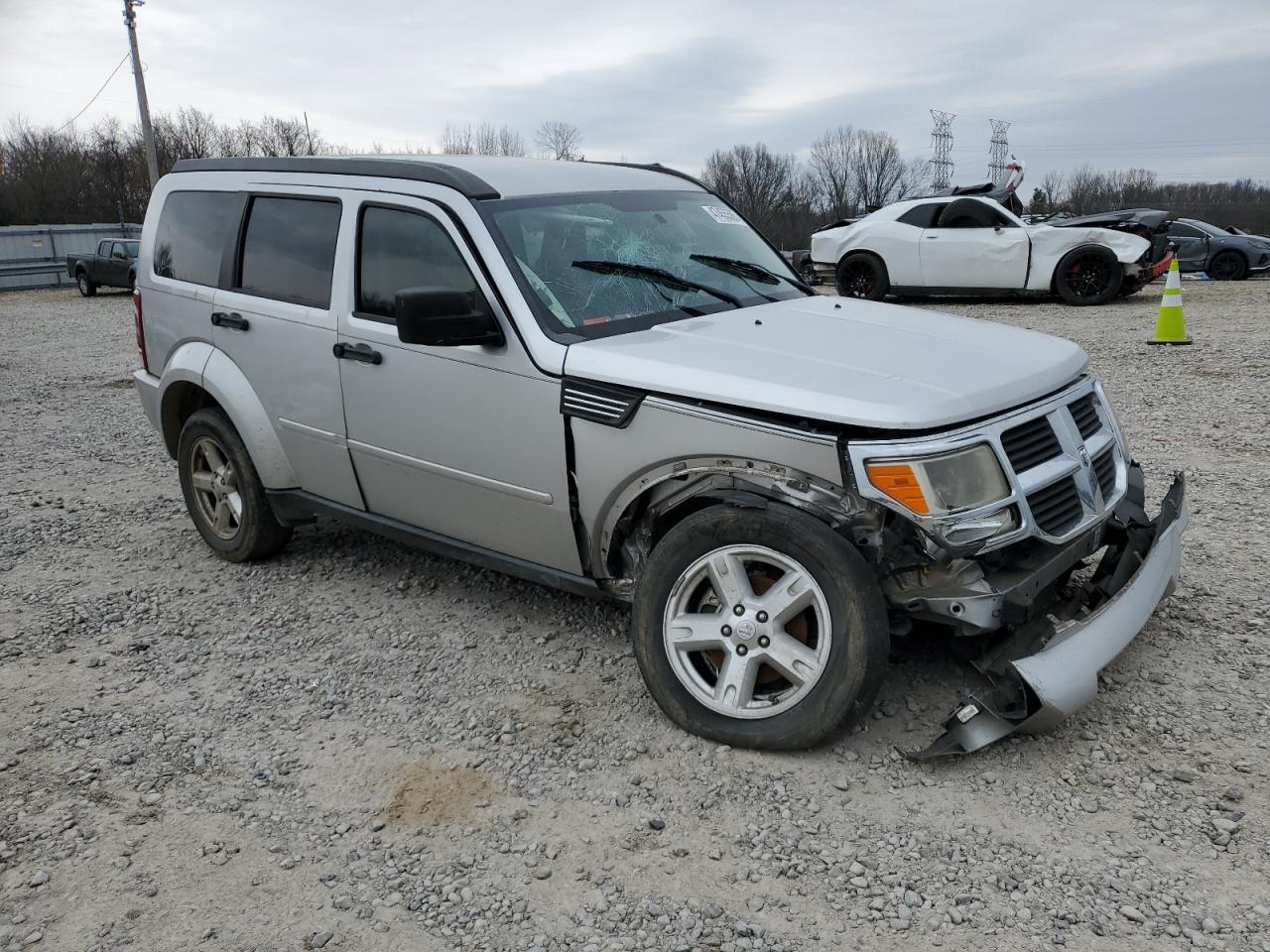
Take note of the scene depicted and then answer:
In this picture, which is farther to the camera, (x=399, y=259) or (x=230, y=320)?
(x=230, y=320)

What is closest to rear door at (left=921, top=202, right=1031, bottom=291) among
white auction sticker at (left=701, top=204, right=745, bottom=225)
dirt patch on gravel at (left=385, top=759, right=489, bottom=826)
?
white auction sticker at (left=701, top=204, right=745, bottom=225)

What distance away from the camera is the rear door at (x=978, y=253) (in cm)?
1509

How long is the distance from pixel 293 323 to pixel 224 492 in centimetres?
122

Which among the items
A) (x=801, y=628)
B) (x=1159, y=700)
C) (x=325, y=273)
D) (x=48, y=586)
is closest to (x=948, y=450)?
(x=801, y=628)

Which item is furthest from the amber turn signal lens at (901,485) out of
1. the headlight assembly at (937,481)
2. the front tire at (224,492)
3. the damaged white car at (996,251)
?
the damaged white car at (996,251)

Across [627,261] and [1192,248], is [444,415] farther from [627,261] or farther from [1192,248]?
[1192,248]

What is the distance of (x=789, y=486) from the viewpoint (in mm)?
3270

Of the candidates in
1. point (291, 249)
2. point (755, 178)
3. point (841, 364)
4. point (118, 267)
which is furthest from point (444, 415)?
point (755, 178)

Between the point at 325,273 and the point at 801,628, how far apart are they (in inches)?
103

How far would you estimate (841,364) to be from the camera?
3.38 meters

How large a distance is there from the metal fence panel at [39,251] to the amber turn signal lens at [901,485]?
34020 millimetres

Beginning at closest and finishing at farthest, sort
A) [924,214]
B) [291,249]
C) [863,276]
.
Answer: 1. [291,249]
2. [924,214]
3. [863,276]

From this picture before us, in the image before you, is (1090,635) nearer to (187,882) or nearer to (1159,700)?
(1159,700)

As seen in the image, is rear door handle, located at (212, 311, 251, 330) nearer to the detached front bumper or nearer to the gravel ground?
the gravel ground
